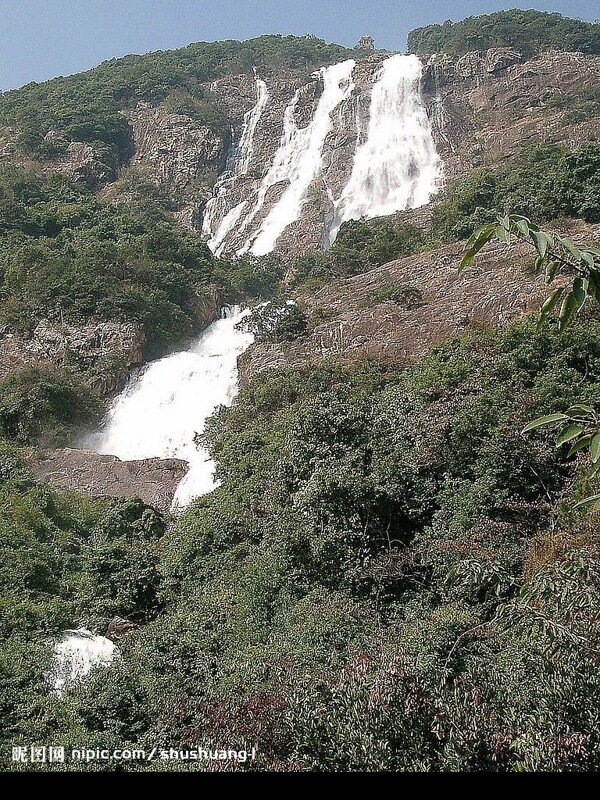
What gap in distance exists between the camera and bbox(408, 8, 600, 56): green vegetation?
2201 inches

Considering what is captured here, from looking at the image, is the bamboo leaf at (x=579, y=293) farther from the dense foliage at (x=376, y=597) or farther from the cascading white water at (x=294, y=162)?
the cascading white water at (x=294, y=162)

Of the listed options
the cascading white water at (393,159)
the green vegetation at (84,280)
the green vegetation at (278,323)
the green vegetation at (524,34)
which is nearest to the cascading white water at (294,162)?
the cascading white water at (393,159)

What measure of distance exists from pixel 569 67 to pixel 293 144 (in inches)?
885

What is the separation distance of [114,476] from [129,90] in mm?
52941

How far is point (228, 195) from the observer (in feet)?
168

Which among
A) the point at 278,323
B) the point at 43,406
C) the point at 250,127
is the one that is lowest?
the point at 43,406

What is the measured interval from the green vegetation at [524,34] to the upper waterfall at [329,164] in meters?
6.73

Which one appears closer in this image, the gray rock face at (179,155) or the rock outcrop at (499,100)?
the rock outcrop at (499,100)

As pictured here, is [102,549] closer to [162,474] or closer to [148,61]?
[162,474]

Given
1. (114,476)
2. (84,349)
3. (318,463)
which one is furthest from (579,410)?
(84,349)

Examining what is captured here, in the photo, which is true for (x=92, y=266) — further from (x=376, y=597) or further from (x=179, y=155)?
(x=179, y=155)

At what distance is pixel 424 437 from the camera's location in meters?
11.0

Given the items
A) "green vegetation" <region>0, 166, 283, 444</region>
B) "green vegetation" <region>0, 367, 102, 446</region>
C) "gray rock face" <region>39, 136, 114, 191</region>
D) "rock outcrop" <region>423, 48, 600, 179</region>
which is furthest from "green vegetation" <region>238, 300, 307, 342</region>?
"gray rock face" <region>39, 136, 114, 191</region>

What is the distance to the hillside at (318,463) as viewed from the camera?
4.27 meters
